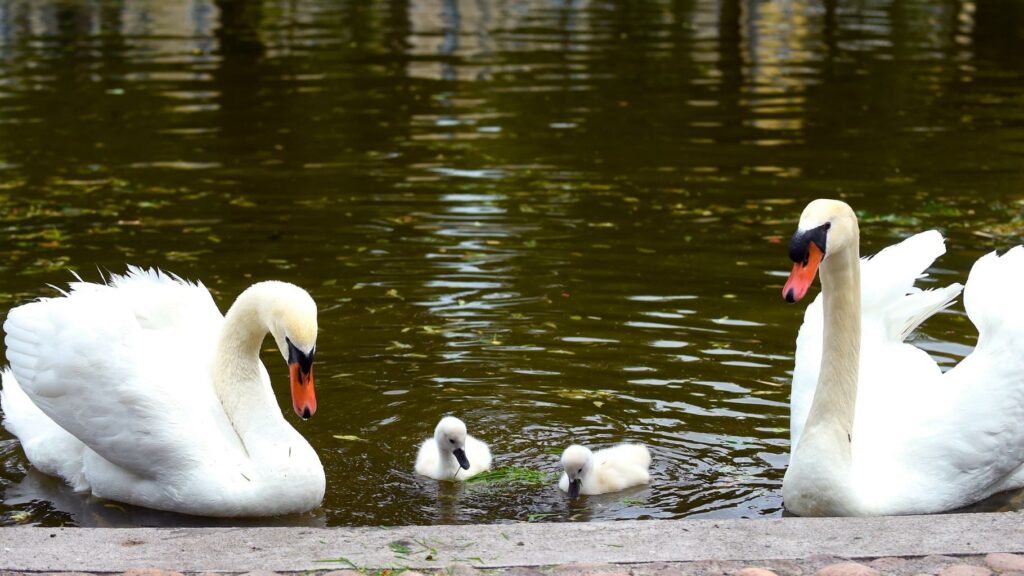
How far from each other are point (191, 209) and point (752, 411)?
6.14m

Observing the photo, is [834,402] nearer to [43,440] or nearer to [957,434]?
[957,434]

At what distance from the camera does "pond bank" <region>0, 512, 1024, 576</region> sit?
471 centimetres

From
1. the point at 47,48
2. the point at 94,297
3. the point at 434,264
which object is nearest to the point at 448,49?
the point at 47,48

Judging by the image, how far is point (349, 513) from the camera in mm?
6352

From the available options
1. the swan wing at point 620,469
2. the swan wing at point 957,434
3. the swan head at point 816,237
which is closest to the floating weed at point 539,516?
the swan wing at point 620,469

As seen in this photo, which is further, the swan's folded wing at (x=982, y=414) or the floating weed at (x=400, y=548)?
the swan's folded wing at (x=982, y=414)

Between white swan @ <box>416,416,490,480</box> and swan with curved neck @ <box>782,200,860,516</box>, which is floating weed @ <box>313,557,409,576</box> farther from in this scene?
swan with curved neck @ <box>782,200,860,516</box>

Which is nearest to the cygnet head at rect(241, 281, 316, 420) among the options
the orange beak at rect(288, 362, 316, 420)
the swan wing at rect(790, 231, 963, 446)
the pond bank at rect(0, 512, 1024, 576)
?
the orange beak at rect(288, 362, 316, 420)

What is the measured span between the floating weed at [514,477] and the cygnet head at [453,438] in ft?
0.60

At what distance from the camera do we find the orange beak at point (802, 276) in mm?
5348

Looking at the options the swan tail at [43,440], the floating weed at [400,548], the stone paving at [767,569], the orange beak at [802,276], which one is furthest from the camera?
the swan tail at [43,440]

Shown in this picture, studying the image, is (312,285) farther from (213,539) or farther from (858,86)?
(858,86)

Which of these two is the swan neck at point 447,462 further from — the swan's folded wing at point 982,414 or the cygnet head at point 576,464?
the swan's folded wing at point 982,414

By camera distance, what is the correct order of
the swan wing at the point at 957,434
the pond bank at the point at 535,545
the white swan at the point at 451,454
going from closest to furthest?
the pond bank at the point at 535,545 < the swan wing at the point at 957,434 < the white swan at the point at 451,454
